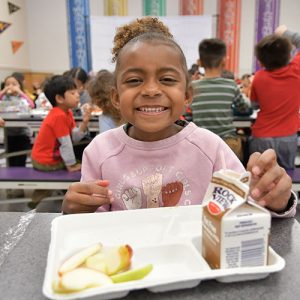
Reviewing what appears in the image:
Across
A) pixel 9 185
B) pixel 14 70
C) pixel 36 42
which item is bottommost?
pixel 9 185

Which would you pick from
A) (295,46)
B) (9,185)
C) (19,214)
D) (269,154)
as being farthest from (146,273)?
(295,46)

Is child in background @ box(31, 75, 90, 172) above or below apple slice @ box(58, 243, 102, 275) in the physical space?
below

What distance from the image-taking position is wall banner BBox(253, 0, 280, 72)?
7250 mm

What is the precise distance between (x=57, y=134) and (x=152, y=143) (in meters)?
1.75

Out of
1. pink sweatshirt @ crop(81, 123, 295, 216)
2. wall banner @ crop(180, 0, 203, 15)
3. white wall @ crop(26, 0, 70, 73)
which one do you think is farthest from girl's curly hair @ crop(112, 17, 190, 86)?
white wall @ crop(26, 0, 70, 73)

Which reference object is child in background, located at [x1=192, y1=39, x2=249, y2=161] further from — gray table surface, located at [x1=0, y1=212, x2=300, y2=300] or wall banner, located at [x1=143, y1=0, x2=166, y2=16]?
wall banner, located at [x1=143, y1=0, x2=166, y2=16]

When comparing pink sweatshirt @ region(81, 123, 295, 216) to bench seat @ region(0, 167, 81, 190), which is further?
bench seat @ region(0, 167, 81, 190)

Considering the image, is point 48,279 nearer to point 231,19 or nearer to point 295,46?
point 295,46

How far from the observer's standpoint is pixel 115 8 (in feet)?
24.5

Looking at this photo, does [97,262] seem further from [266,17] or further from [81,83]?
[266,17]

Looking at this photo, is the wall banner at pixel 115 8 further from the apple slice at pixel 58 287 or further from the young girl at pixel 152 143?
the apple slice at pixel 58 287

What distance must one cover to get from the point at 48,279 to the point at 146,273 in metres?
0.13

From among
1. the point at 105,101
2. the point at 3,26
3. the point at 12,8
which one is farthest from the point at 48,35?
the point at 105,101

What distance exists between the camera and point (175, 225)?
0.67 metres
